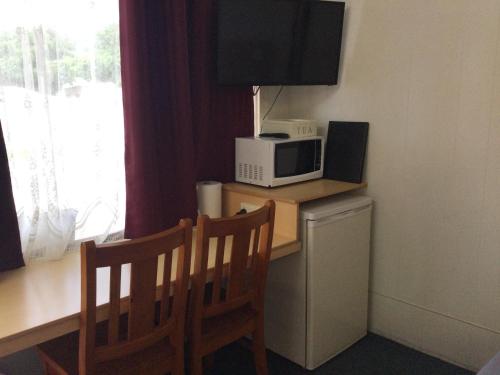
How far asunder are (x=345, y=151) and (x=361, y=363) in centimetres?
115

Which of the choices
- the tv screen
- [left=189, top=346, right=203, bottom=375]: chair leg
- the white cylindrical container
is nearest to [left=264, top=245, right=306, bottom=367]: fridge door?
the white cylindrical container

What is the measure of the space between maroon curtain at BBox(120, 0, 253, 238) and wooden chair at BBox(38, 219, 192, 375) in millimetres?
628

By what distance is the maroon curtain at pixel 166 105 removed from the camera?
218cm

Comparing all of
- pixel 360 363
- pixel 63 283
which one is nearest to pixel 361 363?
pixel 360 363

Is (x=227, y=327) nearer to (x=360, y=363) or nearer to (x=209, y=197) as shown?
(x=209, y=197)

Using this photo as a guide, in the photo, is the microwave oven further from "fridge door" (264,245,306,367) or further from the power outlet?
"fridge door" (264,245,306,367)

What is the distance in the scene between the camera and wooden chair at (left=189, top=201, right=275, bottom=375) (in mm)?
1806

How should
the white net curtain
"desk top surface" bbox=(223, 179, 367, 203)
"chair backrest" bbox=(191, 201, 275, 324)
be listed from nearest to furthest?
"chair backrest" bbox=(191, 201, 275, 324)
the white net curtain
"desk top surface" bbox=(223, 179, 367, 203)

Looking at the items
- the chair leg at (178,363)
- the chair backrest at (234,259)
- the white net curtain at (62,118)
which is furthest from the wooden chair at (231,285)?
the white net curtain at (62,118)

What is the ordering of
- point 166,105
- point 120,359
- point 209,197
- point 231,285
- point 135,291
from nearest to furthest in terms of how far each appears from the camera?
point 135,291, point 120,359, point 231,285, point 166,105, point 209,197

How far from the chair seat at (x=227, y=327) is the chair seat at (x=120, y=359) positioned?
8.2 inches

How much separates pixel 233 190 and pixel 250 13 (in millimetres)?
916

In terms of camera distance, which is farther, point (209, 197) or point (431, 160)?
point (209, 197)

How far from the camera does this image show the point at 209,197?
255 cm
